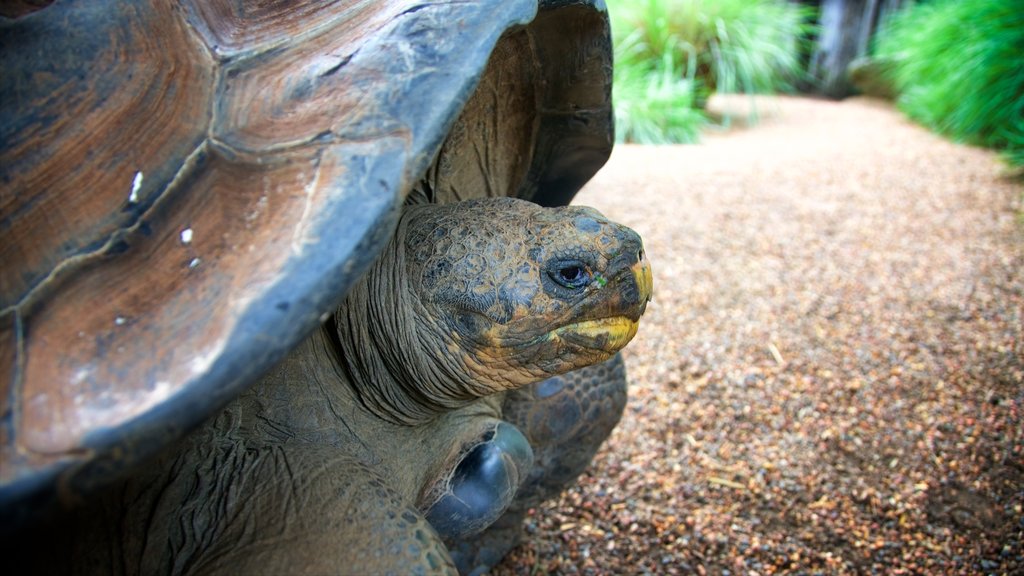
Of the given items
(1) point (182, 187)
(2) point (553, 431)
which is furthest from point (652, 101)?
(1) point (182, 187)

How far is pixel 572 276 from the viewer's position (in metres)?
0.97

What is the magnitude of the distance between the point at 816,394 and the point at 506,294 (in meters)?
1.53

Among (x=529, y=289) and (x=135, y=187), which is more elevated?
(x=135, y=187)

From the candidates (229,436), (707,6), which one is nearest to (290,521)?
(229,436)

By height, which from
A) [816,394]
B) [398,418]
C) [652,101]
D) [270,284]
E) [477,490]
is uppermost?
[270,284]

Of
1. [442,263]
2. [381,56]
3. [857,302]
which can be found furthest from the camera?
[857,302]

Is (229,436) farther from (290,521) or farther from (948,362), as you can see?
(948,362)

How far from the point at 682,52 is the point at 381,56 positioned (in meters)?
6.59

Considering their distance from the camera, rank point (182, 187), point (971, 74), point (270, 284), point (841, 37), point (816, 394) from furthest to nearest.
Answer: point (841, 37) < point (971, 74) < point (816, 394) < point (182, 187) < point (270, 284)

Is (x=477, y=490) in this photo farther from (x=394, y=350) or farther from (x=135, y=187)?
(x=135, y=187)

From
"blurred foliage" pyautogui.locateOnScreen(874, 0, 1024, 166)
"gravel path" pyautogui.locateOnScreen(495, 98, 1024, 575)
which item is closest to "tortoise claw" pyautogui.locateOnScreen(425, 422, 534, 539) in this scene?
"gravel path" pyautogui.locateOnScreen(495, 98, 1024, 575)

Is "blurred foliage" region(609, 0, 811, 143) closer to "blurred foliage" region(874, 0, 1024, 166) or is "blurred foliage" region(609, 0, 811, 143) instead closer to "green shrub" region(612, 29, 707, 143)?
"green shrub" region(612, 29, 707, 143)

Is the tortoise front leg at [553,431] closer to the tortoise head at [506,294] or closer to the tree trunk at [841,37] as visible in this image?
the tortoise head at [506,294]

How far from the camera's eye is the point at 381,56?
0.77 meters
